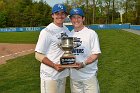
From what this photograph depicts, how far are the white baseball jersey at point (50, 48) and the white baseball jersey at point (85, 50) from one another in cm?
23

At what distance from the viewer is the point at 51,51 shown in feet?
16.8

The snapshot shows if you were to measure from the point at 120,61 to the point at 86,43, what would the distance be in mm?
10602

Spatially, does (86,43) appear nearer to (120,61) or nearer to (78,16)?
(78,16)

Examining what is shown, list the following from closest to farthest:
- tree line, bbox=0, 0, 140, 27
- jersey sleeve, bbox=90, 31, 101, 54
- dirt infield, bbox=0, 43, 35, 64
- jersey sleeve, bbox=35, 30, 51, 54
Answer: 1. jersey sleeve, bbox=35, 30, 51, 54
2. jersey sleeve, bbox=90, 31, 101, 54
3. dirt infield, bbox=0, 43, 35, 64
4. tree line, bbox=0, 0, 140, 27

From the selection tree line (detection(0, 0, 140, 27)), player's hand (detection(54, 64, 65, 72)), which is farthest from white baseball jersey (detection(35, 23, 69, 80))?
tree line (detection(0, 0, 140, 27))

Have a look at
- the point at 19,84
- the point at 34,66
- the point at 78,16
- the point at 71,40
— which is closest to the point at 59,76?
the point at 71,40

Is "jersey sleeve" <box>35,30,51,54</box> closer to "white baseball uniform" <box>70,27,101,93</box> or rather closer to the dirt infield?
"white baseball uniform" <box>70,27,101,93</box>

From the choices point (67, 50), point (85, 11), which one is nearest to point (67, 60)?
point (67, 50)

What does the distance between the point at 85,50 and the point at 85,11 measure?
9138 cm

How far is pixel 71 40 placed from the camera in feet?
16.2

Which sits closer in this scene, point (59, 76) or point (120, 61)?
point (59, 76)

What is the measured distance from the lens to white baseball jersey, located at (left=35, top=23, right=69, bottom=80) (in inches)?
199

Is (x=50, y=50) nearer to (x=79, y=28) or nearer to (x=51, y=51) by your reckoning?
(x=51, y=51)

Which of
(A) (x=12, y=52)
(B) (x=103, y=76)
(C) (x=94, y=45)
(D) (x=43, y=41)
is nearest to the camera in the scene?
(D) (x=43, y=41)
